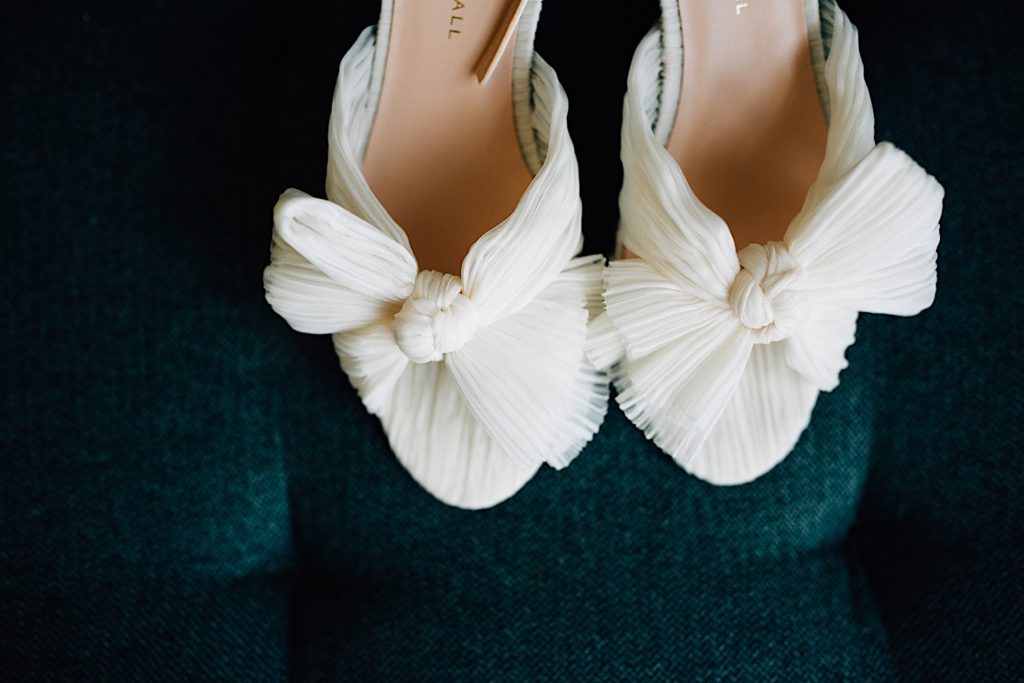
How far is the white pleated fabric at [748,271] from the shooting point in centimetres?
57

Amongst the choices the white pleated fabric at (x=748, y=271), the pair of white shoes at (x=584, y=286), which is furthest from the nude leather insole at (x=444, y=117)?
the white pleated fabric at (x=748, y=271)

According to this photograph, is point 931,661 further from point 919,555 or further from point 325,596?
point 325,596

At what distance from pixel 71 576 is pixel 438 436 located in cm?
36

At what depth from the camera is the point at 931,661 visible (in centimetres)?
72

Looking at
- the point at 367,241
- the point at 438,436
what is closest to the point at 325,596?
the point at 438,436

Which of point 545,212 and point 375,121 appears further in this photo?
point 375,121

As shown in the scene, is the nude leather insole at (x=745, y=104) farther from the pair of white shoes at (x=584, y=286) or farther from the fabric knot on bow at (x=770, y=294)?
the fabric knot on bow at (x=770, y=294)

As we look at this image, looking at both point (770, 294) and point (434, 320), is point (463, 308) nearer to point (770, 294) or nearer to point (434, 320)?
point (434, 320)

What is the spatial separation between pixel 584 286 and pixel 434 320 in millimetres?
144

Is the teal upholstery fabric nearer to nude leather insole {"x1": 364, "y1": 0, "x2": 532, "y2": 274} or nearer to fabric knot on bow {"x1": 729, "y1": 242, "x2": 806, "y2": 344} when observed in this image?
nude leather insole {"x1": 364, "y1": 0, "x2": 532, "y2": 274}

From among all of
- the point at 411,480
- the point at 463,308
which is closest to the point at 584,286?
the point at 463,308

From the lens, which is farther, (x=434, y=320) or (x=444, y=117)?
(x=444, y=117)

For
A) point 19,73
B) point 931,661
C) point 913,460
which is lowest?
point 931,661

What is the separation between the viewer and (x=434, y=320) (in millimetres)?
558
